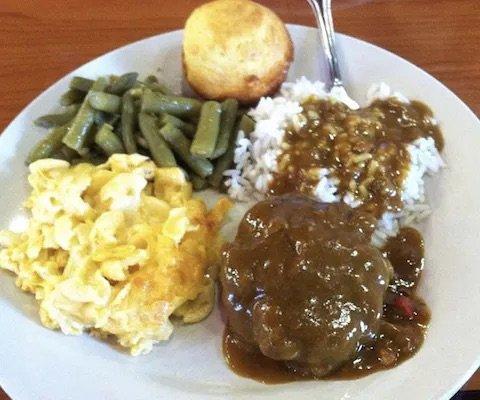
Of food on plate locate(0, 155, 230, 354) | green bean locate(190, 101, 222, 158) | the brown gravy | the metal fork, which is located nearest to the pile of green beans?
green bean locate(190, 101, 222, 158)

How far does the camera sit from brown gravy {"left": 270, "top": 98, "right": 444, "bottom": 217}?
7.23 feet

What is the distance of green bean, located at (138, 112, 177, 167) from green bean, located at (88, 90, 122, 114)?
0.11m

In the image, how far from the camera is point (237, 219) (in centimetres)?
229

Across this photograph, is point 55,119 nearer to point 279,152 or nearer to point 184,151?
point 184,151

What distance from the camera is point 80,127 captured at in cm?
234

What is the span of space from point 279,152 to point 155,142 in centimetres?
44

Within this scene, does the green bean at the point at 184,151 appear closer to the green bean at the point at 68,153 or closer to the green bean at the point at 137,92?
the green bean at the point at 137,92

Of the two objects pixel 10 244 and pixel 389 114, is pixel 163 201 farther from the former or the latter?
pixel 389 114

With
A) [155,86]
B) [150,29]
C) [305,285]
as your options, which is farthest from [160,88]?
[305,285]

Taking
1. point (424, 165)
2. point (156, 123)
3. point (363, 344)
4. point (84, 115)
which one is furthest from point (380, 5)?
point (363, 344)

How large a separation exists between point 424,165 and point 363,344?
0.73 metres

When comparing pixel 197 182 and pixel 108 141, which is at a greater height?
pixel 108 141

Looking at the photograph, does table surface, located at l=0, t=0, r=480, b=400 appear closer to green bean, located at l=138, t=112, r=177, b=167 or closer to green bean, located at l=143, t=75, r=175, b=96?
green bean, located at l=143, t=75, r=175, b=96

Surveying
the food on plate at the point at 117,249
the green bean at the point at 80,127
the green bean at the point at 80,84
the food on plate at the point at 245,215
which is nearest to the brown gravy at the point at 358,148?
the food on plate at the point at 245,215
